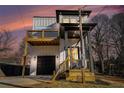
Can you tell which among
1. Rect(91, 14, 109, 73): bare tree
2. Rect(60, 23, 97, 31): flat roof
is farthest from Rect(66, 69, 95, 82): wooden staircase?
Rect(60, 23, 97, 31): flat roof

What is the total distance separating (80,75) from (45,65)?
2782 millimetres

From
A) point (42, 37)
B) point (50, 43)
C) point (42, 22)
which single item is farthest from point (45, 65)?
point (42, 22)

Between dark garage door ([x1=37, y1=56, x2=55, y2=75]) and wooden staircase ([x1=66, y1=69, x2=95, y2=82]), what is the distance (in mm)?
2254

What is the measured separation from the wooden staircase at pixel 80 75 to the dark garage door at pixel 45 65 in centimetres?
225

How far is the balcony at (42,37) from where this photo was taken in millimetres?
7594

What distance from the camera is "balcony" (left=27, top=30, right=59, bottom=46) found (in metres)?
7.59

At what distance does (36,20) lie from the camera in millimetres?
7910

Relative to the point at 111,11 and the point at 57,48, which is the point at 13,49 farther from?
the point at 111,11

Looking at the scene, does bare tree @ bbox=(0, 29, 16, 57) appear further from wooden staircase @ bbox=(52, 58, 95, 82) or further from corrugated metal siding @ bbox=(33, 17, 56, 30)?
wooden staircase @ bbox=(52, 58, 95, 82)

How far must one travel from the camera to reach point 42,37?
764 cm

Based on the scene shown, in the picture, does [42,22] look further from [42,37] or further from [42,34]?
[42,37]

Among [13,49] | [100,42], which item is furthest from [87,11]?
[13,49]

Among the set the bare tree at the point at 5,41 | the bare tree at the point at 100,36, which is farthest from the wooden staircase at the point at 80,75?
the bare tree at the point at 5,41

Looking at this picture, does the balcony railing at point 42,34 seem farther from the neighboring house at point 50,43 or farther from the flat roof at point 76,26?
the flat roof at point 76,26
